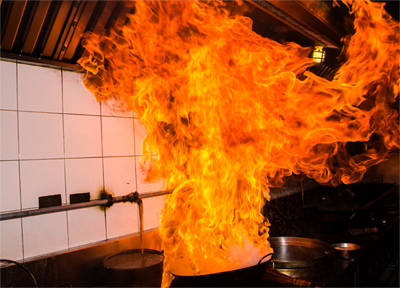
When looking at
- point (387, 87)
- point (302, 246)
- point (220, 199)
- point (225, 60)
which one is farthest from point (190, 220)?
point (387, 87)

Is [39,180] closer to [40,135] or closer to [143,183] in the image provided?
[40,135]

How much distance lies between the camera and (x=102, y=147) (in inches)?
81.5

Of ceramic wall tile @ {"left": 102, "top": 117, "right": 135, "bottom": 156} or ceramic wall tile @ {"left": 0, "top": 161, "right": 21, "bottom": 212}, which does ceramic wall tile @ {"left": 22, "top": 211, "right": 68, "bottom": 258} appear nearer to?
ceramic wall tile @ {"left": 0, "top": 161, "right": 21, "bottom": 212}

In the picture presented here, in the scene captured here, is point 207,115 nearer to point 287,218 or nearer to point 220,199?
point 220,199

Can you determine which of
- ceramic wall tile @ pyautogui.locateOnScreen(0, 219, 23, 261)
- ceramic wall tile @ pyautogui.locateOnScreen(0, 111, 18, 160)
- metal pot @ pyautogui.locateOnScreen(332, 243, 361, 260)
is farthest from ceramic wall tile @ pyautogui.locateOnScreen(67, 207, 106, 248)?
metal pot @ pyautogui.locateOnScreen(332, 243, 361, 260)

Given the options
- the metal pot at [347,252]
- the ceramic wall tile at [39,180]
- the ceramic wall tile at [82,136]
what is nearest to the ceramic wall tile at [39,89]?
the ceramic wall tile at [82,136]

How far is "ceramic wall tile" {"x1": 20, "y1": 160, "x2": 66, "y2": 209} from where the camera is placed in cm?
169

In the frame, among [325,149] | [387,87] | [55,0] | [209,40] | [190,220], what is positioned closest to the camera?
[55,0]

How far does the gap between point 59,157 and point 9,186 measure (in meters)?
0.33

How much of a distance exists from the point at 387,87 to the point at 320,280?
400cm

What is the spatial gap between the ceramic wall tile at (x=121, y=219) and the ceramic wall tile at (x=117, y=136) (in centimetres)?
43

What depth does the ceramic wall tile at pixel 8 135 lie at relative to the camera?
1602 millimetres

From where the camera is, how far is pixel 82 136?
1956 mm

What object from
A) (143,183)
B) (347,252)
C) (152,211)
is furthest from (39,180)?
(347,252)
